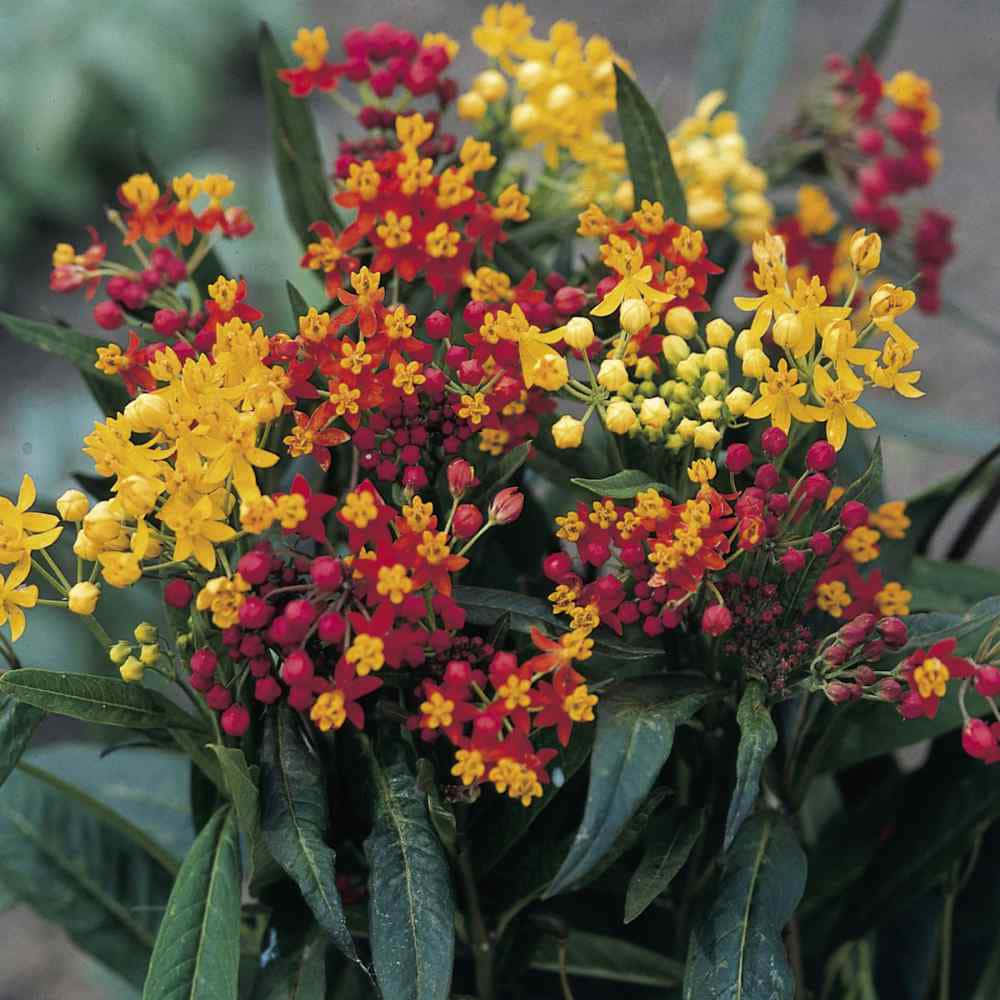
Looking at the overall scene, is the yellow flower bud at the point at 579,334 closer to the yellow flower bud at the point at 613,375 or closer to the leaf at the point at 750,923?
the yellow flower bud at the point at 613,375

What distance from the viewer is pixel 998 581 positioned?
110 cm

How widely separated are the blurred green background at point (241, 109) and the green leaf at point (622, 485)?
188cm

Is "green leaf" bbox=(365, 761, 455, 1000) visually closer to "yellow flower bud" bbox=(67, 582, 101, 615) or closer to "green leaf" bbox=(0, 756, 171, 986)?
"yellow flower bud" bbox=(67, 582, 101, 615)

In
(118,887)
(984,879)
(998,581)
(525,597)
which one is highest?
(525,597)

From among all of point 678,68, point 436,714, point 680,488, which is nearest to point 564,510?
point 680,488

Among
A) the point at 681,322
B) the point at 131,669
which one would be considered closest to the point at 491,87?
the point at 681,322

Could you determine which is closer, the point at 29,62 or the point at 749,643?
the point at 749,643

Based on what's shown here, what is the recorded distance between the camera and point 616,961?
94cm

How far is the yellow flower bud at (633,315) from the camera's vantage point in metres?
0.75

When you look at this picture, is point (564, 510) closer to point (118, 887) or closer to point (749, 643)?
point (749, 643)

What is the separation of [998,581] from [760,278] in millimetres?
476

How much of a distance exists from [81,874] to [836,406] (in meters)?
0.78

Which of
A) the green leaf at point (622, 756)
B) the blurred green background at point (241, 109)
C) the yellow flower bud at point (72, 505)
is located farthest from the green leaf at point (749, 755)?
the blurred green background at point (241, 109)

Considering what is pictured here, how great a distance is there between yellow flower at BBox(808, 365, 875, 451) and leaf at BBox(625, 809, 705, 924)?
254 mm
